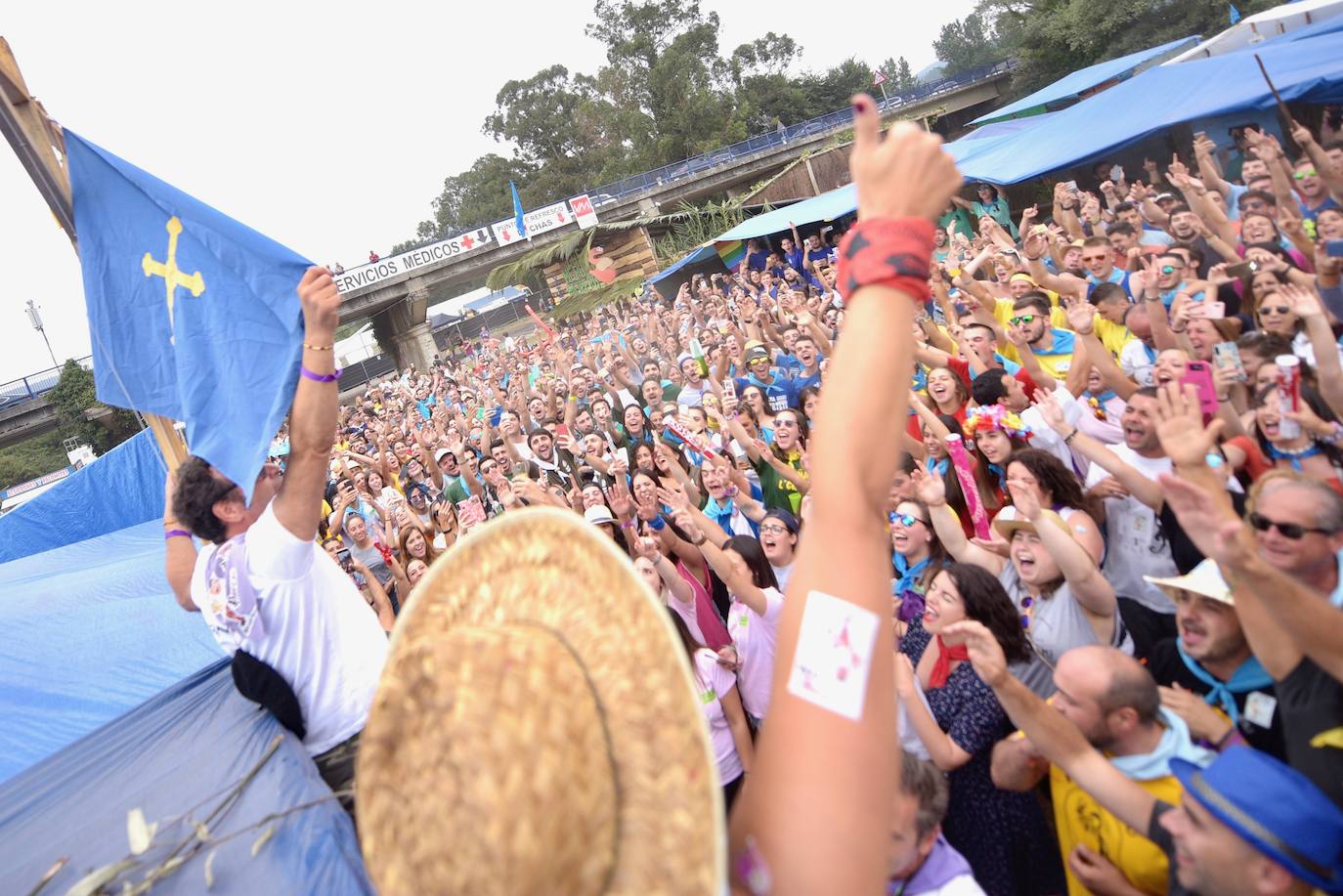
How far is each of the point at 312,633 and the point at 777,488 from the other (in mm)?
3856

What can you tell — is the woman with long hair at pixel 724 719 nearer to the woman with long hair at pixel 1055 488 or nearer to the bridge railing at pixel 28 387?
the woman with long hair at pixel 1055 488

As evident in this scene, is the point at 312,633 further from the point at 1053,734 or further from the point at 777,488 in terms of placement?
the point at 777,488

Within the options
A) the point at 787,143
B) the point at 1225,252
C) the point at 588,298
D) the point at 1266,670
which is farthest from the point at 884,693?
the point at 787,143

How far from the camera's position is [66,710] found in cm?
257

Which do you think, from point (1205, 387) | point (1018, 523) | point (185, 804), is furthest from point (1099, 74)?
point (185, 804)

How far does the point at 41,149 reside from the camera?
2.73 meters

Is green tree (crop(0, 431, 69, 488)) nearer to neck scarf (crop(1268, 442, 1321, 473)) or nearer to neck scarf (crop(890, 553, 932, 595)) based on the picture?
neck scarf (crop(890, 553, 932, 595))

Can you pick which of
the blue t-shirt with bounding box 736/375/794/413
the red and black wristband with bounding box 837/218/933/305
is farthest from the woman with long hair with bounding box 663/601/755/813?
the blue t-shirt with bounding box 736/375/794/413

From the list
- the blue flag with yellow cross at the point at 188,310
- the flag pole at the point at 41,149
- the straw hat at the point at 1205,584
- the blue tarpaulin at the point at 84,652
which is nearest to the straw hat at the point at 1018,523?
the straw hat at the point at 1205,584

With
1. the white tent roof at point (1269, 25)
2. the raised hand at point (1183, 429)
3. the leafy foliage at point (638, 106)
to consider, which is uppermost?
the leafy foliage at point (638, 106)

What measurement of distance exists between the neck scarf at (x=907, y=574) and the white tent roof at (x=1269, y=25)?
15.8m

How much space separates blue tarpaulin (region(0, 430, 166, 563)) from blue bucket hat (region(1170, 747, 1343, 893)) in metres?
8.28

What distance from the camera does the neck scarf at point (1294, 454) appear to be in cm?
327

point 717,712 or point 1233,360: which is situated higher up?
point 1233,360
